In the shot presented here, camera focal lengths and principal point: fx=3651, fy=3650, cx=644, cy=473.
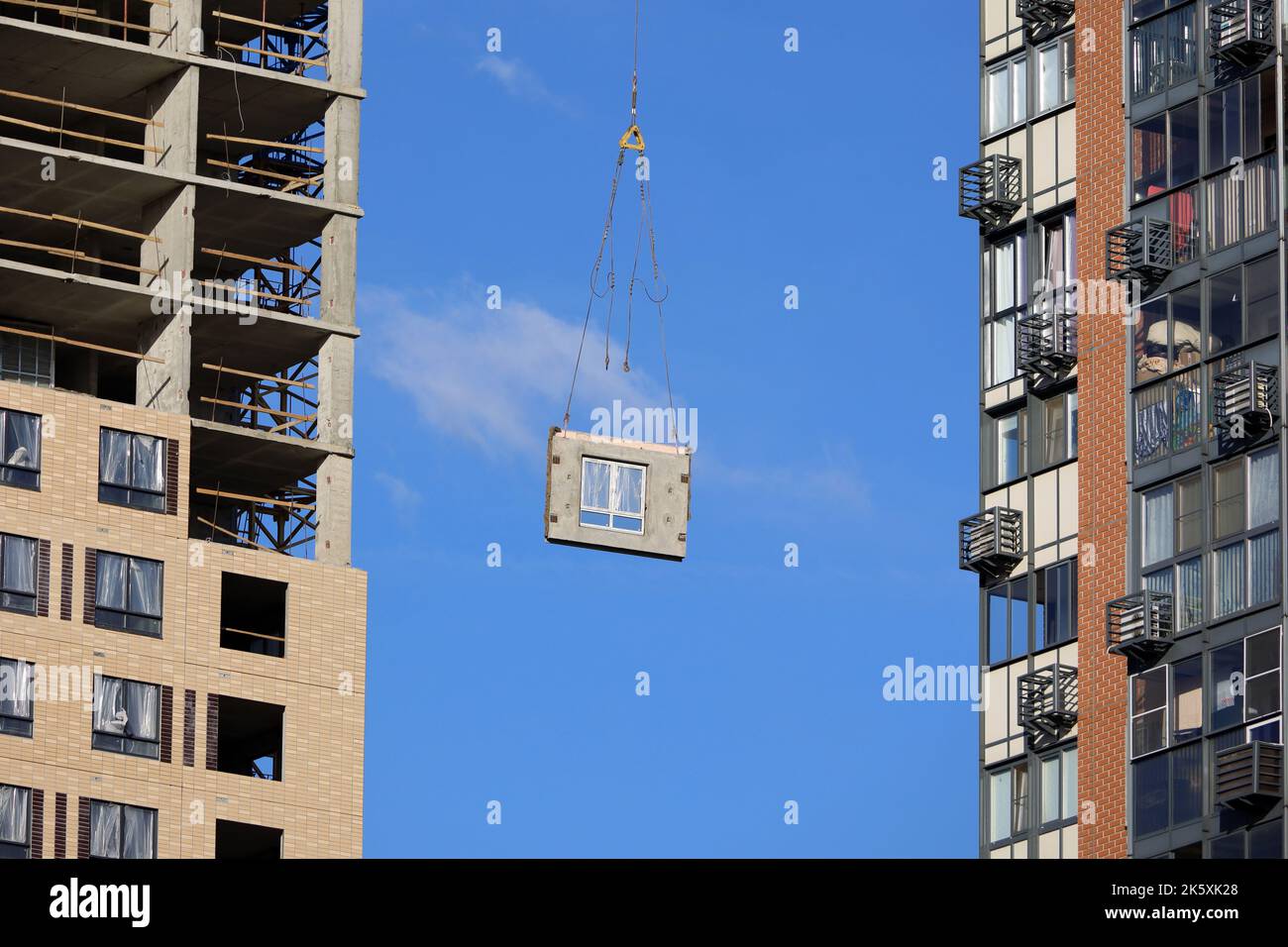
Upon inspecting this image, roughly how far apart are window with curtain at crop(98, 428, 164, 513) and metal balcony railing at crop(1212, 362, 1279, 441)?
33.9 metres

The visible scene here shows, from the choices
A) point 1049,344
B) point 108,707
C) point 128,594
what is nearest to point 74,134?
point 128,594

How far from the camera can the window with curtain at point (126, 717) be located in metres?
101

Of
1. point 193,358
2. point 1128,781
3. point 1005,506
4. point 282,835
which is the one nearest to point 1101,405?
point 1005,506

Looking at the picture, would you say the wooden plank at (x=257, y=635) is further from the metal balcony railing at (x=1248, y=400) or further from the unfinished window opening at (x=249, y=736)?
the metal balcony railing at (x=1248, y=400)

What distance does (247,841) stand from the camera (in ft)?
343

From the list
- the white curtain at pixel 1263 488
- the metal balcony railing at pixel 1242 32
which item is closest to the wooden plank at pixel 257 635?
the white curtain at pixel 1263 488

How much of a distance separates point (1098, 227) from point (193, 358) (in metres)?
34.1

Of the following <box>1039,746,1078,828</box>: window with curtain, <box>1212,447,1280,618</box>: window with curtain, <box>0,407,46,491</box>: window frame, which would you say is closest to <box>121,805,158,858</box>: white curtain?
<box>0,407,46,491</box>: window frame

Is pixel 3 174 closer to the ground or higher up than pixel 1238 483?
higher up

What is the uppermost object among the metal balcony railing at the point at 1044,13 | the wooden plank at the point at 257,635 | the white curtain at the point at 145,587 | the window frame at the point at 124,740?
the metal balcony railing at the point at 1044,13

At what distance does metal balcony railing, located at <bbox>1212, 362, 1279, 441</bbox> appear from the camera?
84.3m
